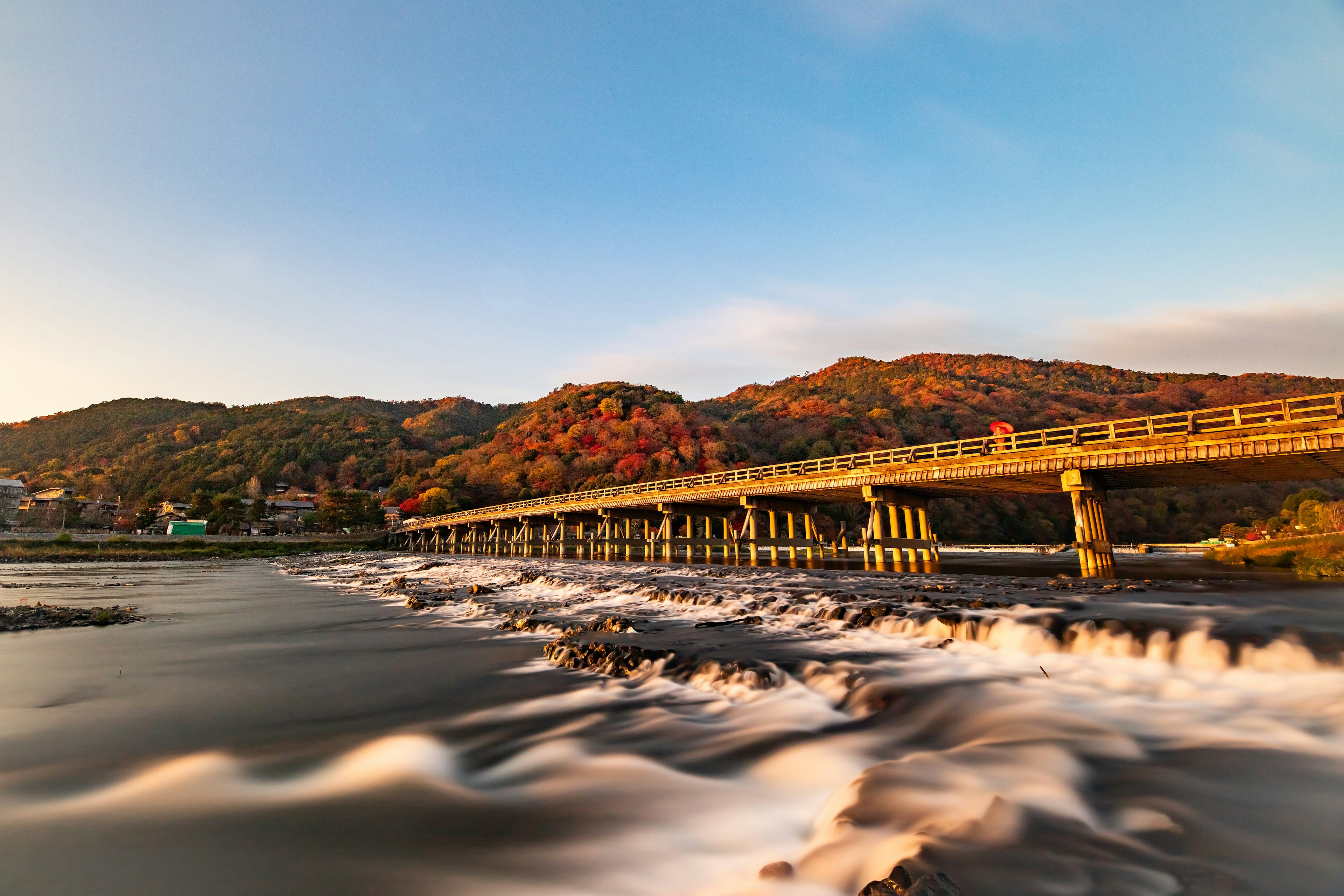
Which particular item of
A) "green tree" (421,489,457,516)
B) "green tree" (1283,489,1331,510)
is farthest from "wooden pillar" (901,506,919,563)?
"green tree" (421,489,457,516)

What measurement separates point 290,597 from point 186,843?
838 inches

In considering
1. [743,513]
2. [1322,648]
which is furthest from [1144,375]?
[1322,648]

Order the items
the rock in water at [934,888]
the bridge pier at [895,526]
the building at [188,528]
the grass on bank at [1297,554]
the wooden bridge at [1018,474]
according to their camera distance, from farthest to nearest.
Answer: the building at [188,528] → the bridge pier at [895,526] → the grass on bank at [1297,554] → the wooden bridge at [1018,474] → the rock in water at [934,888]

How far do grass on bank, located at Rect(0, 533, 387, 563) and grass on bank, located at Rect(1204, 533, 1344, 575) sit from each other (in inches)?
3189

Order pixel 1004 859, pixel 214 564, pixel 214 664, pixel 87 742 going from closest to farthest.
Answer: pixel 1004 859
pixel 87 742
pixel 214 664
pixel 214 564

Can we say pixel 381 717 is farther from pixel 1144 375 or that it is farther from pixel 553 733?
pixel 1144 375

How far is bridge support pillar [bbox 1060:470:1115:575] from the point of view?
74.7 feet

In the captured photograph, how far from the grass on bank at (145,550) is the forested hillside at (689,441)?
2657 centimetres

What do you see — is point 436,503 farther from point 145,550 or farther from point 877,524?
point 877,524

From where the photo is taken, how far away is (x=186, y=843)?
3699mm

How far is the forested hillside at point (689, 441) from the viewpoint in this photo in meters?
82.9

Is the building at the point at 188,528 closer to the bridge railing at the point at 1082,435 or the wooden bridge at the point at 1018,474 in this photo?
the wooden bridge at the point at 1018,474

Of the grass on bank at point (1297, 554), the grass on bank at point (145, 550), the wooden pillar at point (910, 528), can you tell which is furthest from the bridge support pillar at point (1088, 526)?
the grass on bank at point (145, 550)

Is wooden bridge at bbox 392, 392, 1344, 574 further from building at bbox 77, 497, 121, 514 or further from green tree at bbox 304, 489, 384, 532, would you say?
building at bbox 77, 497, 121, 514
